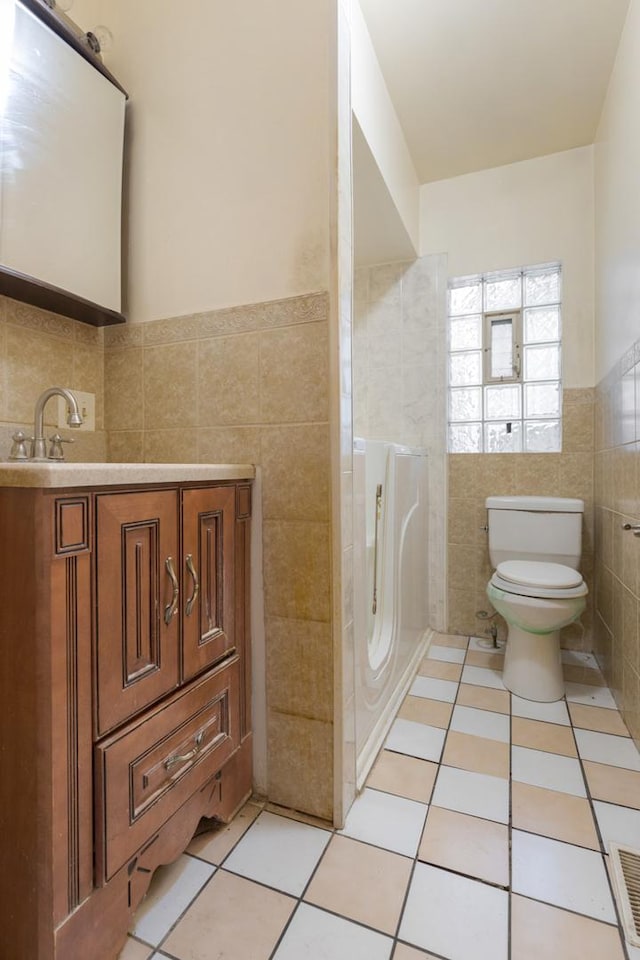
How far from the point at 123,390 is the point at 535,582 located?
61.4 inches

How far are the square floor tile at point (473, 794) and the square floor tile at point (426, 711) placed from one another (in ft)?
0.84

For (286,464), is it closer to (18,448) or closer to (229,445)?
(229,445)

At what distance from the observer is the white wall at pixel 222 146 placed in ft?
3.71

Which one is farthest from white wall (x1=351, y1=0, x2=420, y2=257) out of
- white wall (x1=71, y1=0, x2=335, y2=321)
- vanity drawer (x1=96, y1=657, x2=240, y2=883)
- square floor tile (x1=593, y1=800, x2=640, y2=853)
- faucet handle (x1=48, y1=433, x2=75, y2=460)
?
square floor tile (x1=593, y1=800, x2=640, y2=853)

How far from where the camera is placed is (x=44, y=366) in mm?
1251

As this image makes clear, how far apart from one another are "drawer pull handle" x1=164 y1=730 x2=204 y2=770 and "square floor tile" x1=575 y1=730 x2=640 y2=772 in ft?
3.82

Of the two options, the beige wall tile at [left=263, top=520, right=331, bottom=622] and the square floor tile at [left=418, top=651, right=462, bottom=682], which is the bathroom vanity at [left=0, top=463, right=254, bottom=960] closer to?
the beige wall tile at [left=263, top=520, right=331, bottom=622]

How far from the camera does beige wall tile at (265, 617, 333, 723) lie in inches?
44.7

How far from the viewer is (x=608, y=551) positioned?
1865 millimetres

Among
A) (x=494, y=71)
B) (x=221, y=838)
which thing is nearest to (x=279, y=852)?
(x=221, y=838)

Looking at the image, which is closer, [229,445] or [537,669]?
[229,445]

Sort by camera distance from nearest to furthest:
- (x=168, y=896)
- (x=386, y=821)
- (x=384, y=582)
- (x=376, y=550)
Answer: (x=168, y=896), (x=386, y=821), (x=376, y=550), (x=384, y=582)

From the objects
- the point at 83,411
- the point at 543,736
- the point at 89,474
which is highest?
the point at 83,411

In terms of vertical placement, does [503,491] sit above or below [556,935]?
above
